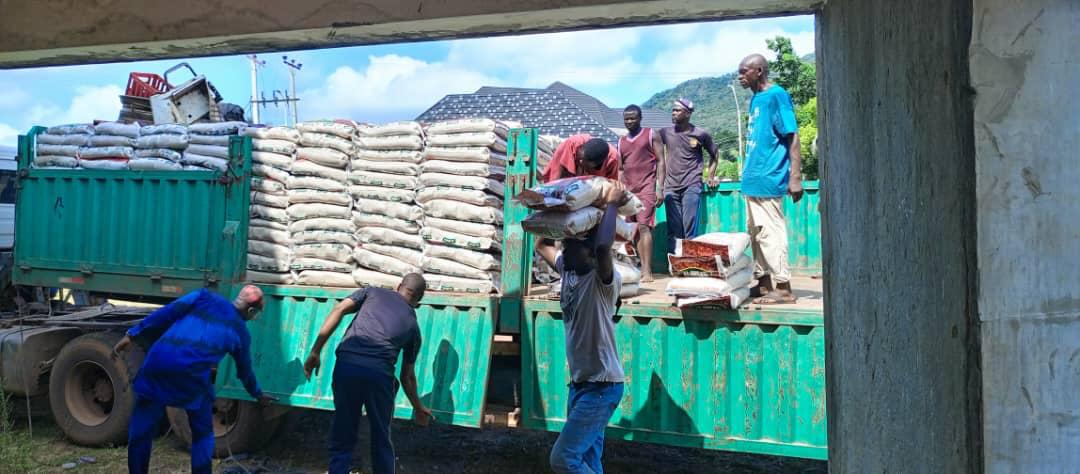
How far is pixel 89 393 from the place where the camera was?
6223mm

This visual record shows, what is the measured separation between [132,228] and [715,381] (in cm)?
488

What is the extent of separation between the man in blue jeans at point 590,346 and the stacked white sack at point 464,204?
120cm

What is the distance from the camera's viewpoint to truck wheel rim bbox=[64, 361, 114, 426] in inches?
239

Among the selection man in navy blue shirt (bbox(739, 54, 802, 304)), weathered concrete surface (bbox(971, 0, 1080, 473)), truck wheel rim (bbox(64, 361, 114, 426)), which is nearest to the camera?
weathered concrete surface (bbox(971, 0, 1080, 473))

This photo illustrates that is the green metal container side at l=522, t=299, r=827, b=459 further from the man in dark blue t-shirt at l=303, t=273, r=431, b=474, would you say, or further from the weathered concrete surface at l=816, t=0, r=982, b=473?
the weathered concrete surface at l=816, t=0, r=982, b=473

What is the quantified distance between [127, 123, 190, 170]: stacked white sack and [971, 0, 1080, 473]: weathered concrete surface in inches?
233

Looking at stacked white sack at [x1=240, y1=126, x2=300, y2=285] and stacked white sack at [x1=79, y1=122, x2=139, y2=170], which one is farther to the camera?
stacked white sack at [x1=79, y1=122, x2=139, y2=170]

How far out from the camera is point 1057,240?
1.58m

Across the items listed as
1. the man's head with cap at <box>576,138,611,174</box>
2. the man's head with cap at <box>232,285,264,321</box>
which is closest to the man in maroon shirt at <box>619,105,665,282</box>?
the man's head with cap at <box>576,138,611,174</box>

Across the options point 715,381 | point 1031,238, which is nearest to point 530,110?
point 715,381

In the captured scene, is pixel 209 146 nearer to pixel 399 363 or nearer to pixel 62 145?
pixel 62 145

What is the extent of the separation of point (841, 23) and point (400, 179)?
357 cm

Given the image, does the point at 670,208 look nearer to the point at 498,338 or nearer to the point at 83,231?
the point at 498,338

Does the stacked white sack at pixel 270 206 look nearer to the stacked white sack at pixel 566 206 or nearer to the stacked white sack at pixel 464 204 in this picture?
the stacked white sack at pixel 464 204
